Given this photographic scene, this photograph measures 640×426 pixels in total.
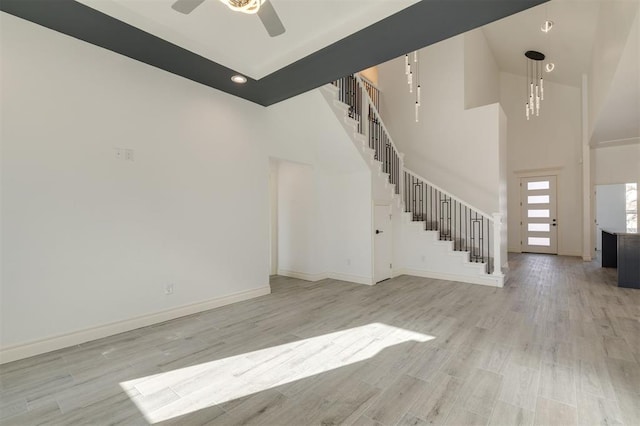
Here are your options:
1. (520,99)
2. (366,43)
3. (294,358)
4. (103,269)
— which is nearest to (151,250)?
(103,269)

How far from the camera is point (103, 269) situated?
311cm

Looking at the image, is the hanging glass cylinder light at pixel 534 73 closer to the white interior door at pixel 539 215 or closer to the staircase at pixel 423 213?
the white interior door at pixel 539 215

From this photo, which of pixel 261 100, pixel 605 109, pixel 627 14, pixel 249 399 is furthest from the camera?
pixel 605 109

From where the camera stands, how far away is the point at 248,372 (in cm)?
240

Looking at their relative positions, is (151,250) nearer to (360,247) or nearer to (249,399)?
(249,399)

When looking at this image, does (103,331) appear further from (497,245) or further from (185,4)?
(497,245)

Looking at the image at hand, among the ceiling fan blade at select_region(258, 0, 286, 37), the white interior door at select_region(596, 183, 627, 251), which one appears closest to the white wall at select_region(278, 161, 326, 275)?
the ceiling fan blade at select_region(258, 0, 286, 37)

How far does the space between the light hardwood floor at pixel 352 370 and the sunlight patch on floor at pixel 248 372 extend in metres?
0.01

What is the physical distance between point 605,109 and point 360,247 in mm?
5277

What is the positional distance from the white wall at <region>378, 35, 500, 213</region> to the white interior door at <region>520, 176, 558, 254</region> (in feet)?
14.1

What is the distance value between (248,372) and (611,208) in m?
10.4

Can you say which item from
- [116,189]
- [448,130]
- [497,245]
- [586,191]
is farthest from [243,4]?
[586,191]

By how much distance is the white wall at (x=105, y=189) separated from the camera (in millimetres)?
2666

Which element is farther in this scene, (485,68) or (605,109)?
(485,68)
